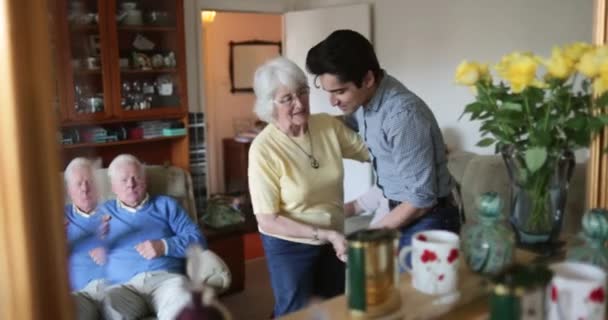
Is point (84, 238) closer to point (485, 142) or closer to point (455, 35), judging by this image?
point (485, 142)

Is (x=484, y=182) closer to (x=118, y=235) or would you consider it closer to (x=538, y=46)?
(x=538, y=46)

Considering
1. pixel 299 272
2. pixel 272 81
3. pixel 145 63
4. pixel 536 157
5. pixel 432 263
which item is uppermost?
pixel 145 63

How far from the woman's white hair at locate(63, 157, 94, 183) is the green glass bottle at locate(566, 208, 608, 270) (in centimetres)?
60

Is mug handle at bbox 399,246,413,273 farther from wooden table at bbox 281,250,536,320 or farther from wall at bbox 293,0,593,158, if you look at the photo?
wall at bbox 293,0,593,158

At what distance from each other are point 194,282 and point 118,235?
1.21ft

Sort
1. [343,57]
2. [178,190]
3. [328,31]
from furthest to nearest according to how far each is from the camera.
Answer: [178,190]
[328,31]
[343,57]

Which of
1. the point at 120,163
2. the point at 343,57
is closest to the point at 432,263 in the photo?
the point at 343,57

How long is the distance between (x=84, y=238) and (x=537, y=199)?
24.0 inches

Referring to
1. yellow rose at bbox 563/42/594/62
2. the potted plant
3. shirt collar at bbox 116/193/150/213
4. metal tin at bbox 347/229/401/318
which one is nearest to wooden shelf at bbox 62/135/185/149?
shirt collar at bbox 116/193/150/213

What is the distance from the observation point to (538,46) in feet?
2.96

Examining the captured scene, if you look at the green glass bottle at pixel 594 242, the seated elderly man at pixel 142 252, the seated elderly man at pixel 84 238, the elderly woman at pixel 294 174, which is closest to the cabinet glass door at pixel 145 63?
the seated elderly man at pixel 142 252

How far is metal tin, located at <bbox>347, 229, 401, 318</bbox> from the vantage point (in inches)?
23.4

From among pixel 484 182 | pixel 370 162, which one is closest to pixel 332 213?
pixel 370 162

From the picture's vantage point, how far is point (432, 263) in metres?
Answer: 0.68
